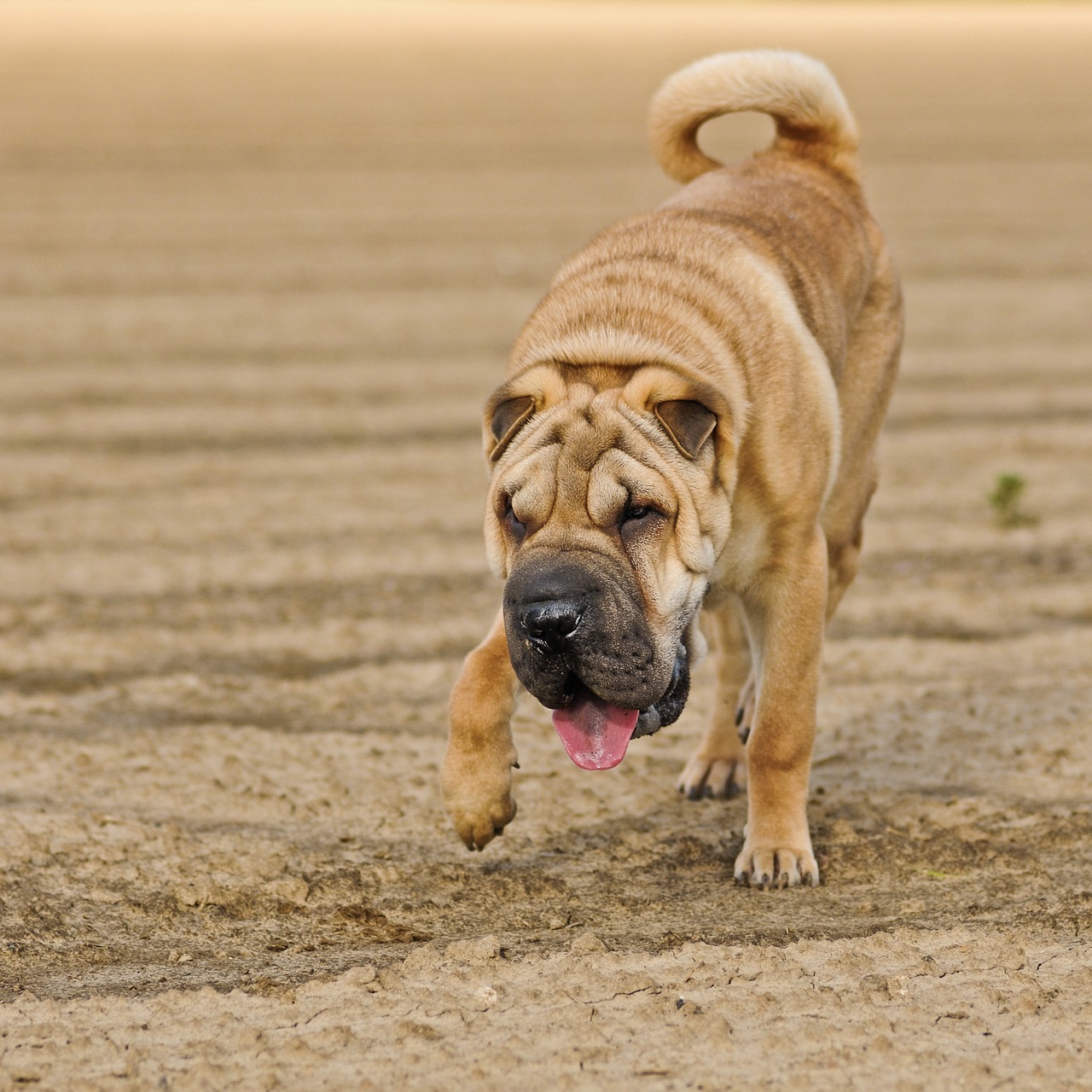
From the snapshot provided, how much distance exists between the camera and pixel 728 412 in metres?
3.62

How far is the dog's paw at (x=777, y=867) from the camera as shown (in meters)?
3.79

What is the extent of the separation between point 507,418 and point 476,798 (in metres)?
0.91

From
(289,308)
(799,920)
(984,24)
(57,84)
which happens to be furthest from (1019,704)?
(984,24)

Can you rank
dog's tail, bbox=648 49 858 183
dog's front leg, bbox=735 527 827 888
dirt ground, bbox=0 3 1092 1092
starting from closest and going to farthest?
dirt ground, bbox=0 3 1092 1092 < dog's front leg, bbox=735 527 827 888 < dog's tail, bbox=648 49 858 183

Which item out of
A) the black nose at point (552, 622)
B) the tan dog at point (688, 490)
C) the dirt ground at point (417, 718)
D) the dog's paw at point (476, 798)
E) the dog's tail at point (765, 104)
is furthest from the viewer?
the dog's tail at point (765, 104)

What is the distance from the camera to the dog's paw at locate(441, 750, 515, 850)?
12.3 feet

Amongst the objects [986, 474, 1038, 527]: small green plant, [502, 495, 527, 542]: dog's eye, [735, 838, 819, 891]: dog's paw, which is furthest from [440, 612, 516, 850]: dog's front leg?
[986, 474, 1038, 527]: small green plant

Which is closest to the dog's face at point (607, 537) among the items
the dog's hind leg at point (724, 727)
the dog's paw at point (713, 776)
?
the dog's hind leg at point (724, 727)

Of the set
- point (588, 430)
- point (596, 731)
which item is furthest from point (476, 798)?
point (588, 430)

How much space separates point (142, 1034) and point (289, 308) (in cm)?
743

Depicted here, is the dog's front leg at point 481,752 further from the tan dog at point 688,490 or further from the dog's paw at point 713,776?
the dog's paw at point 713,776

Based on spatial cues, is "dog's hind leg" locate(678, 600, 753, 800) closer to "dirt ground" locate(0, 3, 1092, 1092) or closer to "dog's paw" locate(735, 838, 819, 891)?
"dirt ground" locate(0, 3, 1092, 1092)

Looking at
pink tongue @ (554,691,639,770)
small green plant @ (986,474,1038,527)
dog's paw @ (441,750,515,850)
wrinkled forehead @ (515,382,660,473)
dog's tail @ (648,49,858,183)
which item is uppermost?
dog's tail @ (648,49,858,183)

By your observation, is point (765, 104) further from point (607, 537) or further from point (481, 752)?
point (481, 752)
